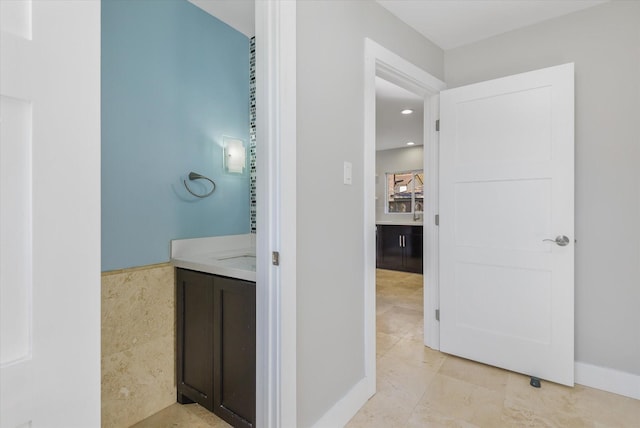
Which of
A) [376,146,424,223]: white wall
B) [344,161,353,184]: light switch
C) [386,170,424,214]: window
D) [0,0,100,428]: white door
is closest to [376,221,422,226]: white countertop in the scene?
[376,146,424,223]: white wall

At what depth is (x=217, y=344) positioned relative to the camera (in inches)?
67.5

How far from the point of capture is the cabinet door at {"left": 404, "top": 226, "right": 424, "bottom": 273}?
5898mm

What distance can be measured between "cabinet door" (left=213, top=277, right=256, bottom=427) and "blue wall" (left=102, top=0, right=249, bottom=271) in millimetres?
574

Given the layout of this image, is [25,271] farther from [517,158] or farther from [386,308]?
[386,308]

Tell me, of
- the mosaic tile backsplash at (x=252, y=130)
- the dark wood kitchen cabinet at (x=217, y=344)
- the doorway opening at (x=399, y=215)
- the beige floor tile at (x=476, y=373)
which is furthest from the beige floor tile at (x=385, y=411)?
the mosaic tile backsplash at (x=252, y=130)

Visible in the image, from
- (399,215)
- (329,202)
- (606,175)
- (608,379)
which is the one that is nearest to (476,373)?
(608,379)

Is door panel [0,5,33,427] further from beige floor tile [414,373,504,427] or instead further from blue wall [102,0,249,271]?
beige floor tile [414,373,504,427]

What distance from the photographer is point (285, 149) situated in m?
1.39

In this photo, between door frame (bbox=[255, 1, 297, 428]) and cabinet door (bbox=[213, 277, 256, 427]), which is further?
cabinet door (bbox=[213, 277, 256, 427])

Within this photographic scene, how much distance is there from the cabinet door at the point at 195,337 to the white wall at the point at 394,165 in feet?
17.4

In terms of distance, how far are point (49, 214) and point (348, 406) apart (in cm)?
172

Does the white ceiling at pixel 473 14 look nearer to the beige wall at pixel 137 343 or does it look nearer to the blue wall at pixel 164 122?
the blue wall at pixel 164 122

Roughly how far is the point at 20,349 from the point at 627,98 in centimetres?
292

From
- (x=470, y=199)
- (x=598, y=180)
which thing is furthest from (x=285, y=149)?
(x=598, y=180)
